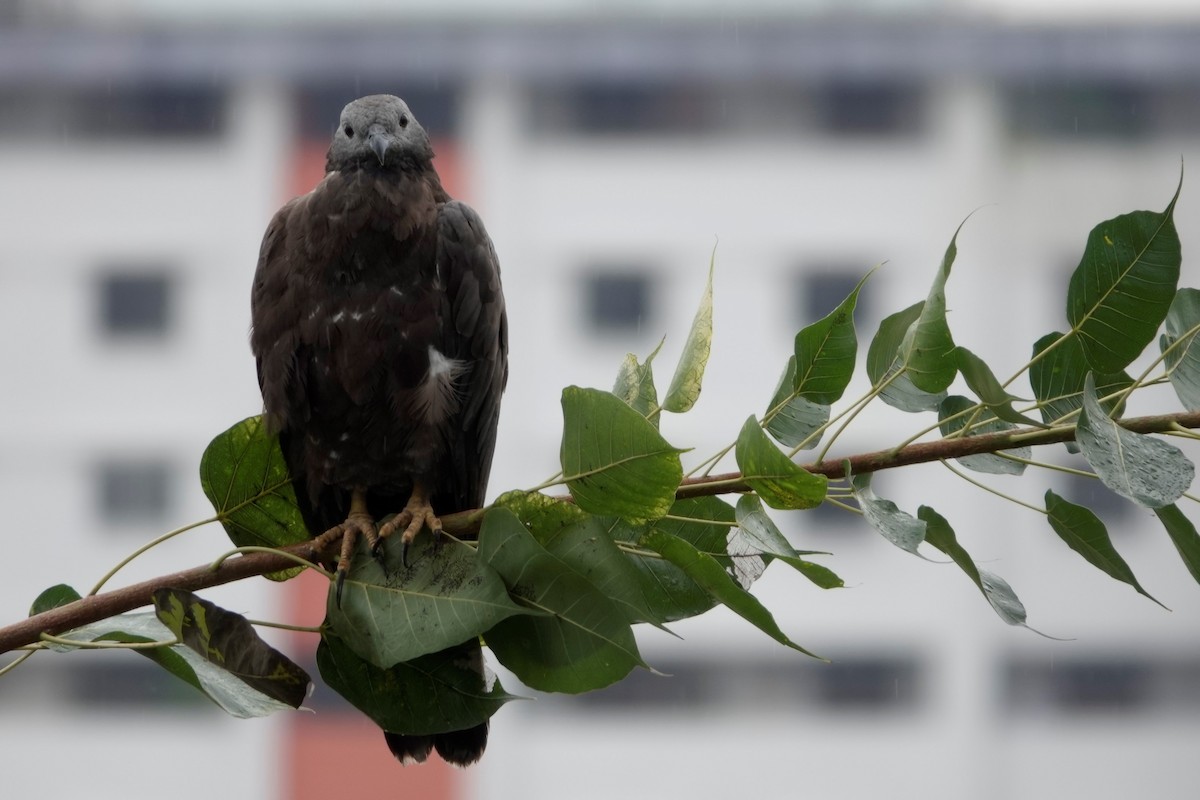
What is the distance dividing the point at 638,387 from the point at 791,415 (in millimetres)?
157

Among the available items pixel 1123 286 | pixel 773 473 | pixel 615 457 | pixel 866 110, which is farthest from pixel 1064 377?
pixel 866 110

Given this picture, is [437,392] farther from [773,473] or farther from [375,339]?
[773,473]

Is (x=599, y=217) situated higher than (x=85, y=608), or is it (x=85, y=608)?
(x=85, y=608)

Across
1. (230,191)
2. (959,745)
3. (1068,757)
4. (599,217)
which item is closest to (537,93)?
(599,217)

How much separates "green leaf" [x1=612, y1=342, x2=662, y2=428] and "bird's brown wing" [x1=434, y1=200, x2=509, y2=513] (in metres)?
0.69

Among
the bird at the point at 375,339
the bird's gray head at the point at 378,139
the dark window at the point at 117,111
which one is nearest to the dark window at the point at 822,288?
the dark window at the point at 117,111

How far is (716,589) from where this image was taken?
99 cm

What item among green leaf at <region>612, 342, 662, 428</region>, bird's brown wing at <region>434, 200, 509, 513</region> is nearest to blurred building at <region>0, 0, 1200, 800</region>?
Answer: bird's brown wing at <region>434, 200, 509, 513</region>

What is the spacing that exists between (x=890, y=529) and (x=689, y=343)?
301 millimetres

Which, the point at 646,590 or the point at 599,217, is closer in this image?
the point at 646,590

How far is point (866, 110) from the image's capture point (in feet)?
46.8

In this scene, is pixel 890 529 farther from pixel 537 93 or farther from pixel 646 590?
pixel 537 93

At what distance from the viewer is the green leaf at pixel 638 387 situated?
3.94 feet

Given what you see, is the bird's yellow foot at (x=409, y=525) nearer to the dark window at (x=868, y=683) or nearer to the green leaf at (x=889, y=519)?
the green leaf at (x=889, y=519)
